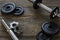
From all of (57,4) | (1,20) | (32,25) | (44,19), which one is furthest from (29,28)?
(57,4)

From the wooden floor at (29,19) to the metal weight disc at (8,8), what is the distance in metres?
0.05

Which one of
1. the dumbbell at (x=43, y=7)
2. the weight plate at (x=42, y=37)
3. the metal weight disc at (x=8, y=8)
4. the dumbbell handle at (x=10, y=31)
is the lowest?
the dumbbell handle at (x=10, y=31)

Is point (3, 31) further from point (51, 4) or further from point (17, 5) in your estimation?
point (51, 4)

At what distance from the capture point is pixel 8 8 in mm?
1597

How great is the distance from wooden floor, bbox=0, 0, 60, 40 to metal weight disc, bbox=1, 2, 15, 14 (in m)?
0.05

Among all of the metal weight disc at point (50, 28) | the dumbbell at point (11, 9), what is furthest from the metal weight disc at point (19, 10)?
the metal weight disc at point (50, 28)

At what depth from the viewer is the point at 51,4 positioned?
5.32ft

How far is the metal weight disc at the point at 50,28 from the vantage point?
1359 mm

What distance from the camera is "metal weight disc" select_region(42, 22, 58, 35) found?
1.36 metres

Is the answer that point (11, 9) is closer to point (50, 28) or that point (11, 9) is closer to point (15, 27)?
point (15, 27)

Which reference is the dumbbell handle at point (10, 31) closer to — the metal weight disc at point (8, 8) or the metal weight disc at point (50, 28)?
the metal weight disc at point (8, 8)

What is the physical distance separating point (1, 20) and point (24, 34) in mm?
260

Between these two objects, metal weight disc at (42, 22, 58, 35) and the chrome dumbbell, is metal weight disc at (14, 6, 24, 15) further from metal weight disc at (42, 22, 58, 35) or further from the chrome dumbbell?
metal weight disc at (42, 22, 58, 35)

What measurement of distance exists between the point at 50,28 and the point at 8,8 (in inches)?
17.8
